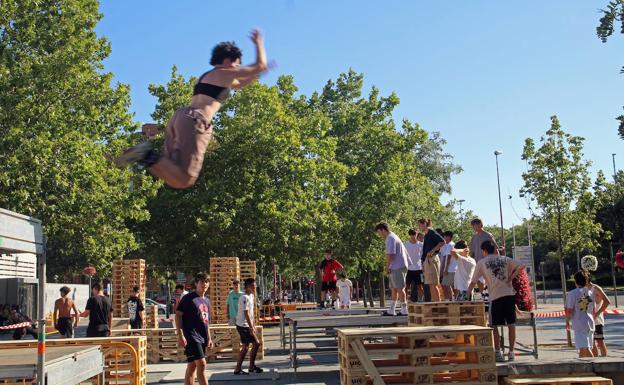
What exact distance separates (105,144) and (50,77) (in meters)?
4.92

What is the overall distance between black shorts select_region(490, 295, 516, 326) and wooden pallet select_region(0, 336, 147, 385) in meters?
6.25

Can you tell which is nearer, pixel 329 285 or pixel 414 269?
pixel 414 269

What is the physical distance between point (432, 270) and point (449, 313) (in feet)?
7.34

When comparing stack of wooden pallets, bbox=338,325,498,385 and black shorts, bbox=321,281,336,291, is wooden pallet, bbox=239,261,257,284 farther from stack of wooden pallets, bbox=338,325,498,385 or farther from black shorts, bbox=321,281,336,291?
stack of wooden pallets, bbox=338,325,498,385

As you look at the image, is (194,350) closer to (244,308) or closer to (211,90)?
(244,308)

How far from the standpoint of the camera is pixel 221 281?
1148 inches

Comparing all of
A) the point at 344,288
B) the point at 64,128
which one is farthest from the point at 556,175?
the point at 64,128

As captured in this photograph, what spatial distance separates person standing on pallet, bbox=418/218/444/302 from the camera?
1449 centimetres

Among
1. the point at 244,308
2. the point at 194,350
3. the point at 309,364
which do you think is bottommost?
the point at 309,364

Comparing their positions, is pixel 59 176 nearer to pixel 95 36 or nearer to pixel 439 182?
pixel 95 36

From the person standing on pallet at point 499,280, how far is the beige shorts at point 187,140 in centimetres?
800

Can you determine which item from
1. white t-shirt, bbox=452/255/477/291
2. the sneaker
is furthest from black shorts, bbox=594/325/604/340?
the sneaker

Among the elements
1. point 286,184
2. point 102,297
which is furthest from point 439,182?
point 102,297

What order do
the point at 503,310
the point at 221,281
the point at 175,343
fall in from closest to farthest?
the point at 503,310 → the point at 175,343 → the point at 221,281
